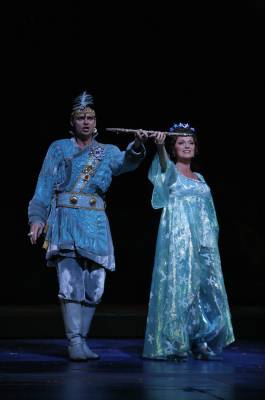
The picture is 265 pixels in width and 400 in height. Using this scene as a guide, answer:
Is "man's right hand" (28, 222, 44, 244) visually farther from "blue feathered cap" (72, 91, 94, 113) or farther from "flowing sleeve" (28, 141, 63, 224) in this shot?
"blue feathered cap" (72, 91, 94, 113)

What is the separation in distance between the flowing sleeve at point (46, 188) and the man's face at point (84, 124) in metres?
0.14

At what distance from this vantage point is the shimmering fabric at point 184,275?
445 cm

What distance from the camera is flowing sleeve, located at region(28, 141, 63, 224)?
A: 4.37m

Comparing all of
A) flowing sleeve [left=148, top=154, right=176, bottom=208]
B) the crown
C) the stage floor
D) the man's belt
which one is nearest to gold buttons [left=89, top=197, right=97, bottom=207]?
the man's belt

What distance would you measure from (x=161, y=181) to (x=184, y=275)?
465 millimetres

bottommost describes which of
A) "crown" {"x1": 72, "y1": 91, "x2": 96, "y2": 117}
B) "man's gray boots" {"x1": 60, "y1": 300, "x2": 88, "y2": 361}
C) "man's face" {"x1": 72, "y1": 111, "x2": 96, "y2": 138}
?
"man's gray boots" {"x1": 60, "y1": 300, "x2": 88, "y2": 361}

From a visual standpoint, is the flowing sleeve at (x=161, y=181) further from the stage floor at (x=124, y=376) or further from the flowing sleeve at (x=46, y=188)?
the stage floor at (x=124, y=376)

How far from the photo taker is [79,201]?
4371 millimetres

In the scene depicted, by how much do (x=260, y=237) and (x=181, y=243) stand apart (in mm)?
2417

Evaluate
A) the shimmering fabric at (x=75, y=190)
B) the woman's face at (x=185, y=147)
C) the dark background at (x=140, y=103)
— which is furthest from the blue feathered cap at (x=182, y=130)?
the dark background at (x=140, y=103)

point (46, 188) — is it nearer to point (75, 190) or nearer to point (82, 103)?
point (75, 190)

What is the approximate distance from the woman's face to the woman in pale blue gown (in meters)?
0.08

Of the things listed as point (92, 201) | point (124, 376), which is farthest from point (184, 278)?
point (124, 376)

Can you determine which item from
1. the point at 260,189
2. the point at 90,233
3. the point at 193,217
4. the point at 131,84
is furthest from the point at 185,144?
the point at 260,189
